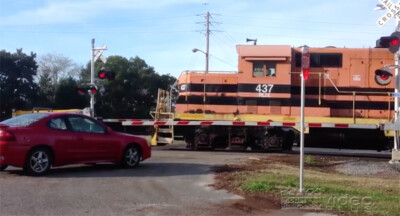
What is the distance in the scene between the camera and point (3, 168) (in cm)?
1229

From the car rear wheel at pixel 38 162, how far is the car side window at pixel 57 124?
1.93ft

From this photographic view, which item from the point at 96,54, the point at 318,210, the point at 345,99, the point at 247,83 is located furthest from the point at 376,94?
the point at 318,210

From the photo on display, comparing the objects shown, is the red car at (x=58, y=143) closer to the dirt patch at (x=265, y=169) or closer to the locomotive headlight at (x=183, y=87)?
the dirt patch at (x=265, y=169)

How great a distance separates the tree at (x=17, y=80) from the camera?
42469 millimetres

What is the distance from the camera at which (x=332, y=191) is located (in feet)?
32.2

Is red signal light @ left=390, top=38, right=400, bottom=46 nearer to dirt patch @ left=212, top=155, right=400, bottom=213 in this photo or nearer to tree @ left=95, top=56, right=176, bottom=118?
dirt patch @ left=212, top=155, right=400, bottom=213

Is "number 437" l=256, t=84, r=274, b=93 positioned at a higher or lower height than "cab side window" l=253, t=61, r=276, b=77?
lower

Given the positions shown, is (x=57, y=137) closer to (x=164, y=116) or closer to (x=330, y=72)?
(x=164, y=116)

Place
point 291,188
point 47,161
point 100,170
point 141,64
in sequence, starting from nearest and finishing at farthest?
point 291,188
point 47,161
point 100,170
point 141,64

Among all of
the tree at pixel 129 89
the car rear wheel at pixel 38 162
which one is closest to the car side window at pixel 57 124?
the car rear wheel at pixel 38 162

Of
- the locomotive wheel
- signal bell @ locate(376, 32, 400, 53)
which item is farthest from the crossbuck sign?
the locomotive wheel

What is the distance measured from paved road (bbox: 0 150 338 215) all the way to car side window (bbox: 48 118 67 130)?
3.48 feet

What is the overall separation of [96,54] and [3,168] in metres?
10.8

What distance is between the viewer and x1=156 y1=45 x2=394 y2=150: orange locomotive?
20.7 meters
